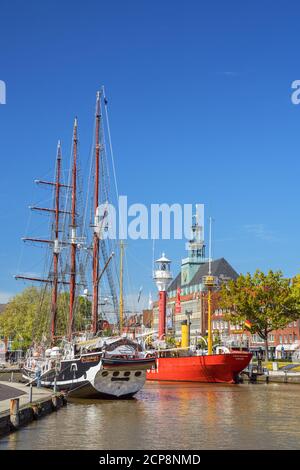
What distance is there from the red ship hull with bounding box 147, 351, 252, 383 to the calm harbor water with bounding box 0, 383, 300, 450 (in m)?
26.0

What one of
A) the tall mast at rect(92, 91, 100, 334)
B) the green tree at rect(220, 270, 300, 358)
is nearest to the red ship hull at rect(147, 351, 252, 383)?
the green tree at rect(220, 270, 300, 358)

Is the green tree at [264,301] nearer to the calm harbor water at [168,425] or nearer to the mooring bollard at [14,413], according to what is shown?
the calm harbor water at [168,425]

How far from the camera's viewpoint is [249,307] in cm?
10262

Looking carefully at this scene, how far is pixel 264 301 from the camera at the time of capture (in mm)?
103188

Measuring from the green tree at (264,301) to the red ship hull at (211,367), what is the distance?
16.0 m

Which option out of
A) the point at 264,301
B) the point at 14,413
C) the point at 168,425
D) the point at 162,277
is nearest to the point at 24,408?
the point at 14,413

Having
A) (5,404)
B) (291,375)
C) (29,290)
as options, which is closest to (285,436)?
(5,404)

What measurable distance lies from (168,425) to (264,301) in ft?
216

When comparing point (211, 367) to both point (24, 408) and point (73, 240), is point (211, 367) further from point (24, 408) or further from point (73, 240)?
point (24, 408)

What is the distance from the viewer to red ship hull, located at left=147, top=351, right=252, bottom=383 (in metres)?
85.1

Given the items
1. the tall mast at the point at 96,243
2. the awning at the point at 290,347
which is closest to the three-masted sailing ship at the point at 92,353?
the tall mast at the point at 96,243
